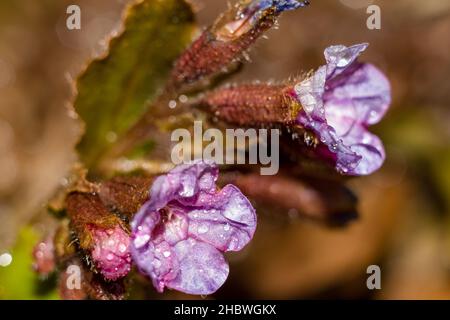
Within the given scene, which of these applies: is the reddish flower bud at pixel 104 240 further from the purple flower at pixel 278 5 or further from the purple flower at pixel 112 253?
the purple flower at pixel 278 5

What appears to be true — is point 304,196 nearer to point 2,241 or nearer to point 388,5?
point 2,241

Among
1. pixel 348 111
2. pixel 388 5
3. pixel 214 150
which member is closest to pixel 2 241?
pixel 214 150

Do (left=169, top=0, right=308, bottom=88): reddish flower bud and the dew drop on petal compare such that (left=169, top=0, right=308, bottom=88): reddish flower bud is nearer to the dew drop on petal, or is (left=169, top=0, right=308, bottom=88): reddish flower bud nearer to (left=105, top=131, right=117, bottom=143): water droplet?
(left=105, top=131, right=117, bottom=143): water droplet

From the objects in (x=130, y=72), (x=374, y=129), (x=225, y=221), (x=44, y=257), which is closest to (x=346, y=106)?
(x=225, y=221)

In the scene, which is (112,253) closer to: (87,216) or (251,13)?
(87,216)

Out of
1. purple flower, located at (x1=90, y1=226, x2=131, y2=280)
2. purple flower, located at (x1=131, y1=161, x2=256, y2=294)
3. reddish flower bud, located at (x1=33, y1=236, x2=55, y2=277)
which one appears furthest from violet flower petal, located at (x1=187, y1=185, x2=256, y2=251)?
reddish flower bud, located at (x1=33, y1=236, x2=55, y2=277)
